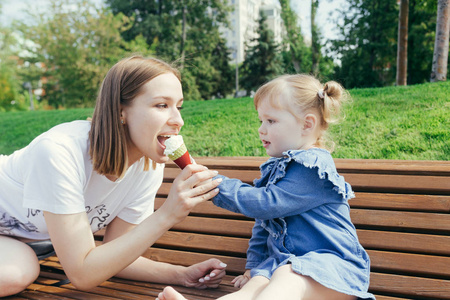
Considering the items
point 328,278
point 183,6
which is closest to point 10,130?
point 328,278

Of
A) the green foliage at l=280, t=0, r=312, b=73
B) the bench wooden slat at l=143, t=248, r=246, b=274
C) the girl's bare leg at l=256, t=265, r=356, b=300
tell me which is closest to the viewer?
the girl's bare leg at l=256, t=265, r=356, b=300

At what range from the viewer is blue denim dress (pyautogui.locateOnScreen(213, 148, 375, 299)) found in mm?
1773

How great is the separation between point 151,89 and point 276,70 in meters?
28.7

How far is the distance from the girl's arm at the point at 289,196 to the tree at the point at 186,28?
26.1 meters

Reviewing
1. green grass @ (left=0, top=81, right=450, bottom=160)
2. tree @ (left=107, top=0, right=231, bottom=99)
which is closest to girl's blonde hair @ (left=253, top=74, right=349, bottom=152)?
green grass @ (left=0, top=81, right=450, bottom=160)

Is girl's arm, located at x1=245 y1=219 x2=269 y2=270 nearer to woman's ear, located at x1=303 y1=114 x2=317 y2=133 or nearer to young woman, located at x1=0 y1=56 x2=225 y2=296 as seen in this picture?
young woman, located at x1=0 y1=56 x2=225 y2=296

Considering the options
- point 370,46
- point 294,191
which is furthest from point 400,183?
point 370,46

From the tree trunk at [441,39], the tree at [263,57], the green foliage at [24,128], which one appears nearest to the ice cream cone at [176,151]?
the green foliage at [24,128]

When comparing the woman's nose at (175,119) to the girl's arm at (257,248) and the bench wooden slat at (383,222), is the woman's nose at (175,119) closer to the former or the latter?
the girl's arm at (257,248)

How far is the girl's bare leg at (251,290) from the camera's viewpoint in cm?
161

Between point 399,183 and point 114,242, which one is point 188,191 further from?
point 399,183

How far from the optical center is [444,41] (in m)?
6.29

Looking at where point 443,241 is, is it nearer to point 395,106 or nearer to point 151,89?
point 151,89

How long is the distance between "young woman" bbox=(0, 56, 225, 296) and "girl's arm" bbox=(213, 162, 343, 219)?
163 millimetres
